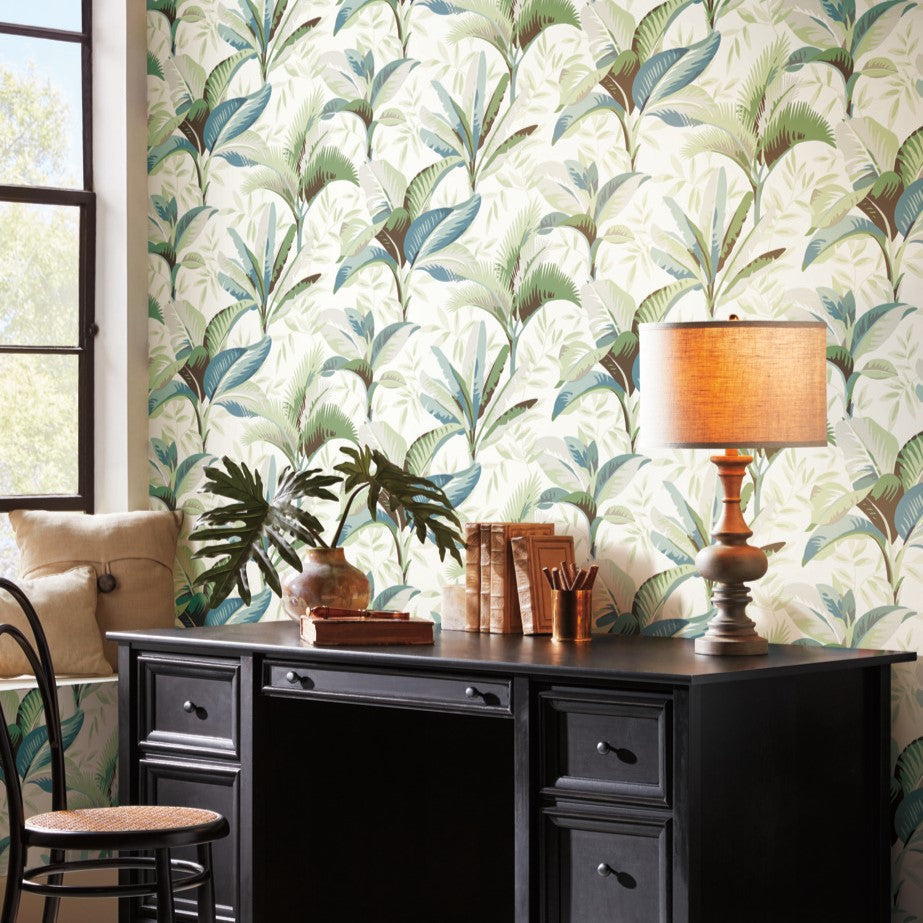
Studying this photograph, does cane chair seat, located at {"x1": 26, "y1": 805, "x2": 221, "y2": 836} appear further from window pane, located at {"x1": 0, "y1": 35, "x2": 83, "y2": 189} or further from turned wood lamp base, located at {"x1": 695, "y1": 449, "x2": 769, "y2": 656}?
window pane, located at {"x1": 0, "y1": 35, "x2": 83, "y2": 189}

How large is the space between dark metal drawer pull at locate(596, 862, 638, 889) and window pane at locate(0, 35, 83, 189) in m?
2.41

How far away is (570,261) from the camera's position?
325 centimetres

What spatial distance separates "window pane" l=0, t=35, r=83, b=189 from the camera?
392cm

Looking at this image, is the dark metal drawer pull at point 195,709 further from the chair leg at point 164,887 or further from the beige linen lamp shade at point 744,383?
the beige linen lamp shade at point 744,383

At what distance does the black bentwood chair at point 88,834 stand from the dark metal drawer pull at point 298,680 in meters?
0.34

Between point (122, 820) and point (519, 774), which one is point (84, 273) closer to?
point (122, 820)

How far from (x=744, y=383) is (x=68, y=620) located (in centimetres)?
191

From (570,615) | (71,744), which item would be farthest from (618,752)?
(71,744)

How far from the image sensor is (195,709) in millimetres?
3203

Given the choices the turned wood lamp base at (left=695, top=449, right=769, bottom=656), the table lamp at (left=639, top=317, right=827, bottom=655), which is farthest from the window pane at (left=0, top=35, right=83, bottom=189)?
the turned wood lamp base at (left=695, top=449, right=769, bottom=656)

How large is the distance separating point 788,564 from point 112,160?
7.00 ft

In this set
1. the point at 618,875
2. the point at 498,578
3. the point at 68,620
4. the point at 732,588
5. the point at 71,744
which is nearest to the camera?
the point at 618,875

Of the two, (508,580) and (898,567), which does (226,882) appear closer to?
(508,580)

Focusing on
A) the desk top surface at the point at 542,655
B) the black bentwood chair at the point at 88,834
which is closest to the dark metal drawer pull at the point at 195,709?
the desk top surface at the point at 542,655
